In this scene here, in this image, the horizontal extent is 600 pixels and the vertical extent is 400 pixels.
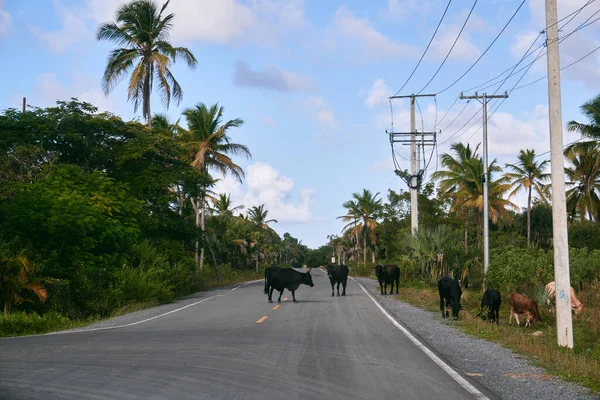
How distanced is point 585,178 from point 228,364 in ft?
155

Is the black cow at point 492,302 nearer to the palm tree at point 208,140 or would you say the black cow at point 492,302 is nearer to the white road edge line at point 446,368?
the white road edge line at point 446,368

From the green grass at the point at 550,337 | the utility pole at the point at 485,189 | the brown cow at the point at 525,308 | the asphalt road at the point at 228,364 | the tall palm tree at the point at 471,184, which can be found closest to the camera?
the asphalt road at the point at 228,364

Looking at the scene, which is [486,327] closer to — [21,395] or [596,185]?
[21,395]

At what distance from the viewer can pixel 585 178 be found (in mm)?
50281

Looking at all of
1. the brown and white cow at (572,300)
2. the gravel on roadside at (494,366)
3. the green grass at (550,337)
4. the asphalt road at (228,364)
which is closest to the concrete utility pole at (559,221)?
the green grass at (550,337)

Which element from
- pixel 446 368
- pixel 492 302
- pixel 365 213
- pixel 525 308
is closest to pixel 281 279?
pixel 492 302

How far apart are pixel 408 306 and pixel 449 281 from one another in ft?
14.5

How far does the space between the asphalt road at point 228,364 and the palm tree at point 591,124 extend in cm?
3339

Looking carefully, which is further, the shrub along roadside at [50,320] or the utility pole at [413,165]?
the utility pole at [413,165]

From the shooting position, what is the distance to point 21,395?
7.71 m

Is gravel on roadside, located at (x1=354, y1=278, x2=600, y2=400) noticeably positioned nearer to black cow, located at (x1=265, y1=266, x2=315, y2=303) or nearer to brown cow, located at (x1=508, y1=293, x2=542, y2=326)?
brown cow, located at (x1=508, y1=293, x2=542, y2=326)

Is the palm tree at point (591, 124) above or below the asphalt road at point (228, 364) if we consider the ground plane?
above

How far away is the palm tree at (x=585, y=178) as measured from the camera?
148 ft

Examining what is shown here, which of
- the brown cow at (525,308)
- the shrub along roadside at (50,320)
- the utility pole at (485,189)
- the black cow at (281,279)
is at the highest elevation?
the utility pole at (485,189)
